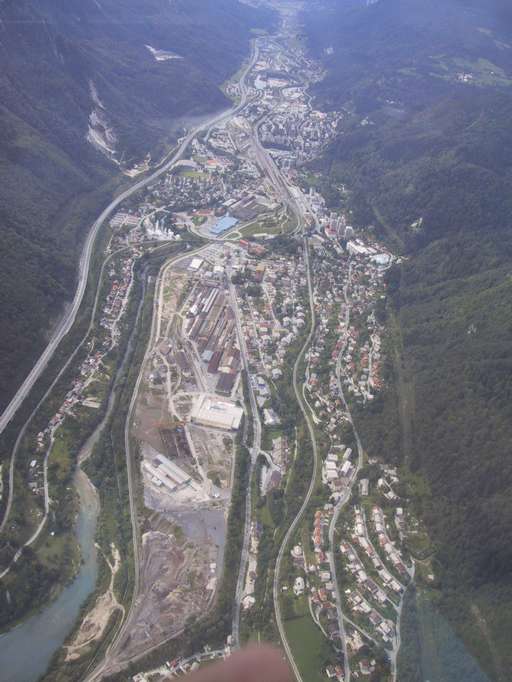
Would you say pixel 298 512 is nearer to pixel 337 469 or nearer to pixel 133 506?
pixel 337 469

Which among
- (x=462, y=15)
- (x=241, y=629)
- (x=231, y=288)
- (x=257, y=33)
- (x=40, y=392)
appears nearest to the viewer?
(x=241, y=629)

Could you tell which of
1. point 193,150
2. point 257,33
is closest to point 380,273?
point 193,150

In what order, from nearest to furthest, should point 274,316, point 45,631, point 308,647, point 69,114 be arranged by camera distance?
point 308,647, point 45,631, point 274,316, point 69,114

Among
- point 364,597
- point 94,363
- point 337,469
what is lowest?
point 364,597

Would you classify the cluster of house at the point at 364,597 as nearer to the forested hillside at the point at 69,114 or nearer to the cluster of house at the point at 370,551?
the cluster of house at the point at 370,551

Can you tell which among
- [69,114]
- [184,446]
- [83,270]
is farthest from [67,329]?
[69,114]

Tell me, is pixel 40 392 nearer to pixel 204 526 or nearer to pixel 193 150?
pixel 204 526

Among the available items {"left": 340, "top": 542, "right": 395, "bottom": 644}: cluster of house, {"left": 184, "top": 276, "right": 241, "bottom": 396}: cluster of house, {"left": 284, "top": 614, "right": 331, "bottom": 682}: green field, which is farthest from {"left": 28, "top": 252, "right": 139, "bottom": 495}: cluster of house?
{"left": 340, "top": 542, "right": 395, "bottom": 644}: cluster of house
